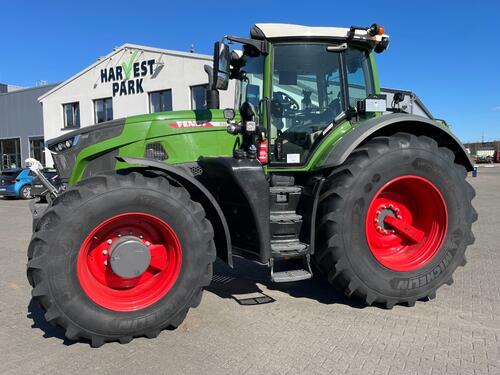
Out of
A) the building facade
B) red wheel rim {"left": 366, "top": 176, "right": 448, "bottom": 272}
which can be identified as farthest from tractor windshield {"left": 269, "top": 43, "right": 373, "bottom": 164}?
the building facade

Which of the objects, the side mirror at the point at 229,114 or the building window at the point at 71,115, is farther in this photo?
the building window at the point at 71,115

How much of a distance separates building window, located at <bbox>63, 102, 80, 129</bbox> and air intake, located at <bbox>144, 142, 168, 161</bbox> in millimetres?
23286

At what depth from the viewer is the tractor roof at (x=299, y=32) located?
4291 mm

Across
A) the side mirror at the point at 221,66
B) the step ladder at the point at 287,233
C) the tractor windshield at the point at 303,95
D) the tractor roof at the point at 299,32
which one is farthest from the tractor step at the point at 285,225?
the tractor roof at the point at 299,32

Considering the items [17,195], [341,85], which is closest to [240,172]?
[341,85]

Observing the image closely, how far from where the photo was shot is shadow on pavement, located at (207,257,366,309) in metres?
4.54

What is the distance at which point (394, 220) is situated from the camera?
14.9 feet

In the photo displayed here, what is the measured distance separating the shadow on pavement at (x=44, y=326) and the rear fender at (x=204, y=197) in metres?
1.47

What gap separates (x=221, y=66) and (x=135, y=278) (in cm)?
195

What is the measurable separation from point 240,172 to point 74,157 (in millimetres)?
1597

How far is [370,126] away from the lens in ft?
13.9

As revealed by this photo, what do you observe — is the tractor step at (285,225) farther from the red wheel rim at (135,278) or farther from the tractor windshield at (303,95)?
the red wheel rim at (135,278)

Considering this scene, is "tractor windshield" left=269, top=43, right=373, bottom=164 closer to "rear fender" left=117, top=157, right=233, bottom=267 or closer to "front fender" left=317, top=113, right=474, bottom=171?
"front fender" left=317, top=113, right=474, bottom=171

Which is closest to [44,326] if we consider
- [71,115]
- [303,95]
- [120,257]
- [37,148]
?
[120,257]
